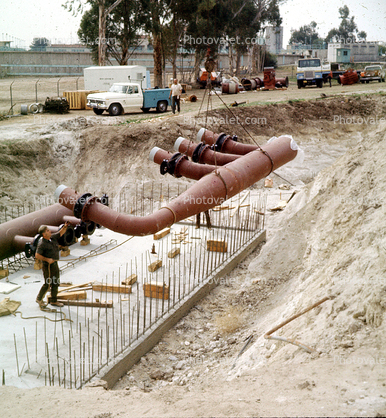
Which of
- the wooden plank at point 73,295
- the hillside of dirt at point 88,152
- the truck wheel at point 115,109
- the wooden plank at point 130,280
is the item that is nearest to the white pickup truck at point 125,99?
the truck wheel at point 115,109

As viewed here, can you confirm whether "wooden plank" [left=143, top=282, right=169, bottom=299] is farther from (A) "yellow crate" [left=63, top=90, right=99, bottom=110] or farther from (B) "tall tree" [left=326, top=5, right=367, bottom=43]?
(B) "tall tree" [left=326, top=5, right=367, bottom=43]

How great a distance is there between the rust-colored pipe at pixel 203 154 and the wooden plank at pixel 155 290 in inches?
111

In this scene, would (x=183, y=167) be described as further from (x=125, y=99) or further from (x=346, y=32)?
(x=346, y=32)

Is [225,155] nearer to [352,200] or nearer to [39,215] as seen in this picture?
[352,200]

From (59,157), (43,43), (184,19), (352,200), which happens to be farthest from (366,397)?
(43,43)

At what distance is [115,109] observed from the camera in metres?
23.2

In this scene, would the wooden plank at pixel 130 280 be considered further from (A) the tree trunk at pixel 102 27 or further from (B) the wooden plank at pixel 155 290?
(A) the tree trunk at pixel 102 27

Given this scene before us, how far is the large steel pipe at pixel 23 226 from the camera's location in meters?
9.52

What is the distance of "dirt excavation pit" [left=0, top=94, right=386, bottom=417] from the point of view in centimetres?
462

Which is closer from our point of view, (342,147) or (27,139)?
(27,139)

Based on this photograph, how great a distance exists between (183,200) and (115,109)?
18.3 meters

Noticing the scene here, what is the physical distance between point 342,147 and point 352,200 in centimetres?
1592

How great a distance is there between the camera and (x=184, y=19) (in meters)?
39.0

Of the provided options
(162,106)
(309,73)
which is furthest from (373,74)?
(162,106)
